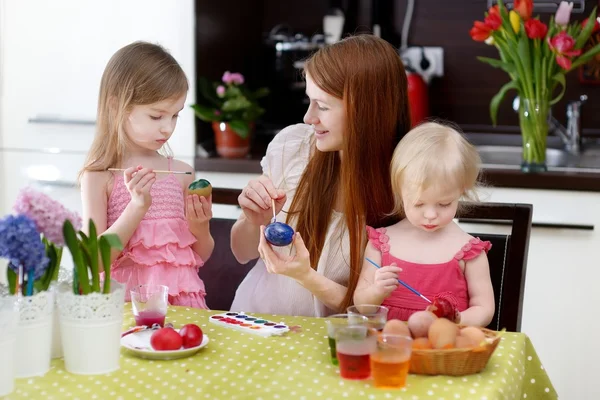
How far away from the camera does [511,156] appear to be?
3.13 m

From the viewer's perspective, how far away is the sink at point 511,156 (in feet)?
9.65

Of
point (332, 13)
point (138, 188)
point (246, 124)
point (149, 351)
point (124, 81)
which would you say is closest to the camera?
point (149, 351)

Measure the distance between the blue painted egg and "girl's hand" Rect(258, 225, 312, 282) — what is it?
0.05ft

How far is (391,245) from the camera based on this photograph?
1779 mm

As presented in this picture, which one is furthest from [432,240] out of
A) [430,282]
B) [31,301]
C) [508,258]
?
[31,301]

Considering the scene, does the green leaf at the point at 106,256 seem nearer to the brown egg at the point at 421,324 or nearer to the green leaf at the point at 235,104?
the brown egg at the point at 421,324

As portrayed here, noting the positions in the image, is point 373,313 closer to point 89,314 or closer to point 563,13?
point 89,314

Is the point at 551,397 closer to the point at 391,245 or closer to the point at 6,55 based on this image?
the point at 391,245

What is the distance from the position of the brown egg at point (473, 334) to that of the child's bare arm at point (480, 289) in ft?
1.07

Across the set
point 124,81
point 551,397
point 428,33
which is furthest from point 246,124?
point 551,397

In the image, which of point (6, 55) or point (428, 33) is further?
point (428, 33)

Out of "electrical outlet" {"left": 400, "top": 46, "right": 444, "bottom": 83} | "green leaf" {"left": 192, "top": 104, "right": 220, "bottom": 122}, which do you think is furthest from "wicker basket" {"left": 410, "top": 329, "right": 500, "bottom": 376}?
"electrical outlet" {"left": 400, "top": 46, "right": 444, "bottom": 83}

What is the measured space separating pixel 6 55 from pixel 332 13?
46.0 inches

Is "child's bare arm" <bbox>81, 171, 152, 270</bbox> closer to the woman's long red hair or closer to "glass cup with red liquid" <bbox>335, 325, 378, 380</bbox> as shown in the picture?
the woman's long red hair
